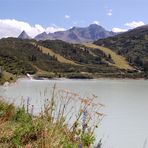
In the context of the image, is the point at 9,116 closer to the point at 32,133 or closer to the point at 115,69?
the point at 32,133

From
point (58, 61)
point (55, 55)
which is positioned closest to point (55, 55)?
point (55, 55)

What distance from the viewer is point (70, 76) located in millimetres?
135625

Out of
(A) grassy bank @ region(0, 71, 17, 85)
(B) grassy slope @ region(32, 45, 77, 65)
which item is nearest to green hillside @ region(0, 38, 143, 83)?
(B) grassy slope @ region(32, 45, 77, 65)

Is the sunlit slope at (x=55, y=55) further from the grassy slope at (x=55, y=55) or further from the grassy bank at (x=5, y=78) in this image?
the grassy bank at (x=5, y=78)

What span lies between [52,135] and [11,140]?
2.84 ft

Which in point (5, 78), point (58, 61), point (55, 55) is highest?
point (55, 55)

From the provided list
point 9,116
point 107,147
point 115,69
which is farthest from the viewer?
point 115,69

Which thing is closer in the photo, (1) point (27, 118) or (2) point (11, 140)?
(2) point (11, 140)

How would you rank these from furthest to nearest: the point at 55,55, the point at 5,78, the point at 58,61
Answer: the point at 55,55 < the point at 58,61 < the point at 5,78

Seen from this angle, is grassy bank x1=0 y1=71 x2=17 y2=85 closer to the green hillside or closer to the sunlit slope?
the green hillside

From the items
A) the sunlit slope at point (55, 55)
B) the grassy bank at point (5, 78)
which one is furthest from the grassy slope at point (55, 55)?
the grassy bank at point (5, 78)

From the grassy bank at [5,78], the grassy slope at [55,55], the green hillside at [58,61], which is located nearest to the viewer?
the grassy bank at [5,78]

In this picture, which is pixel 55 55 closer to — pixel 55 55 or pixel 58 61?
pixel 55 55

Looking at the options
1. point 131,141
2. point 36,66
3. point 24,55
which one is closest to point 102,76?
point 36,66
